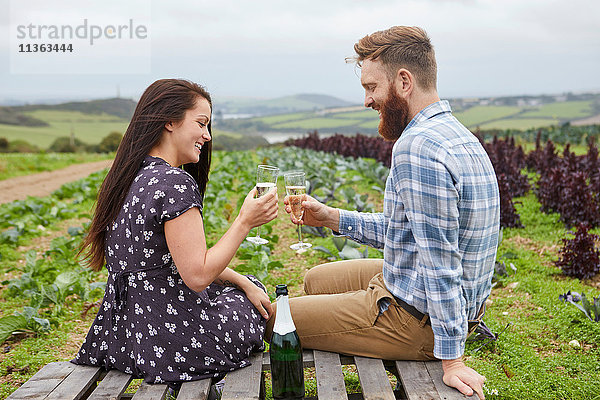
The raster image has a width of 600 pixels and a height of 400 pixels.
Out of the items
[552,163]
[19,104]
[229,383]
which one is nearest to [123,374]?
[229,383]

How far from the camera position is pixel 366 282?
3273mm

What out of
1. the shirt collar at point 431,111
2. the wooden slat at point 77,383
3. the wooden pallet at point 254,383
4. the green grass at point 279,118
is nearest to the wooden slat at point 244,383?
the wooden pallet at point 254,383

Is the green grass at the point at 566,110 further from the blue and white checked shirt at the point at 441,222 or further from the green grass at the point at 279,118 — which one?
the blue and white checked shirt at the point at 441,222

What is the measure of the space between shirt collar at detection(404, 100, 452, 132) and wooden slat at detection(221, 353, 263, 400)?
55.5 inches

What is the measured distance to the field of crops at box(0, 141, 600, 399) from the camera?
11.8 feet

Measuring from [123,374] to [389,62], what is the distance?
2075 mm

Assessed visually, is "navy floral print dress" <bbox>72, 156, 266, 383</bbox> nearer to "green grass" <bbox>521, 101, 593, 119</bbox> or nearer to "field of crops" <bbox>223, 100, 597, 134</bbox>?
"field of crops" <bbox>223, 100, 597, 134</bbox>

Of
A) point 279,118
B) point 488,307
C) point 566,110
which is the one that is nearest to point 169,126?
point 488,307

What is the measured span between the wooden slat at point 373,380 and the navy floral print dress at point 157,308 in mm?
586

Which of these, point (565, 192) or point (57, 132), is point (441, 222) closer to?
point (565, 192)

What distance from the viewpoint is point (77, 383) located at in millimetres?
2613

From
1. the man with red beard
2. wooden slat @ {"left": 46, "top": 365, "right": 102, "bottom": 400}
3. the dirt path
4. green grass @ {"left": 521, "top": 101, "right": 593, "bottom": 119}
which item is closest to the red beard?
the man with red beard

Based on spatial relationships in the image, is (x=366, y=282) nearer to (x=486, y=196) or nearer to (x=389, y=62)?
(x=486, y=196)

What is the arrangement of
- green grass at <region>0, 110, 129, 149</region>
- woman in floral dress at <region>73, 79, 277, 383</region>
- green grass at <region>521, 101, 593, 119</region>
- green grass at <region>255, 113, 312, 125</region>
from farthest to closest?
green grass at <region>255, 113, 312, 125</region>, green grass at <region>521, 101, 593, 119</region>, green grass at <region>0, 110, 129, 149</region>, woman in floral dress at <region>73, 79, 277, 383</region>
